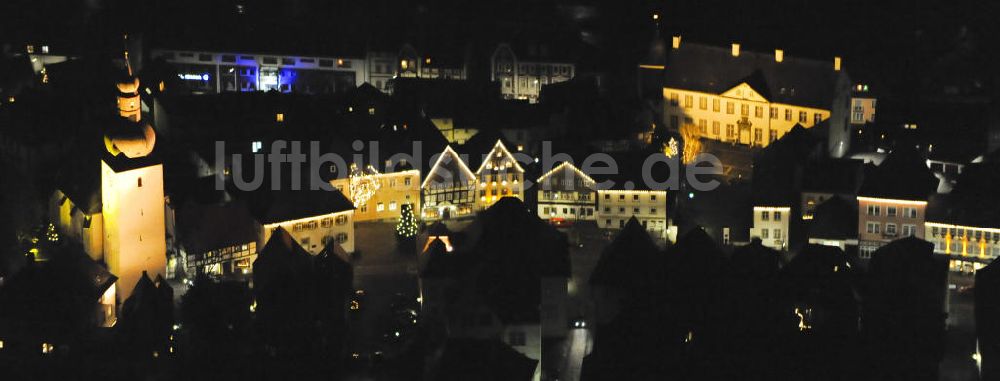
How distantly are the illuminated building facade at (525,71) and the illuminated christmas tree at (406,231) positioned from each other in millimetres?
15486

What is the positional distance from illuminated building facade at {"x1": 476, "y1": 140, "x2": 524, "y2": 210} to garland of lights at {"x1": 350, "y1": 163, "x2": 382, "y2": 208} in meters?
3.84

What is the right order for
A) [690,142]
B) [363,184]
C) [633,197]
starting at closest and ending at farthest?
[633,197] < [363,184] < [690,142]

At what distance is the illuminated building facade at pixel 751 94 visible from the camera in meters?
71.3

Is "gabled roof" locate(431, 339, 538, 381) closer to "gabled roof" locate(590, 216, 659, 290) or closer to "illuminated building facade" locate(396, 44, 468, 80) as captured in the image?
"gabled roof" locate(590, 216, 659, 290)

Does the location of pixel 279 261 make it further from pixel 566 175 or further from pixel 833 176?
pixel 833 176

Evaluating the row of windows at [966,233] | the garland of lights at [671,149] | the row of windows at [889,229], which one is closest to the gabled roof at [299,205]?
the garland of lights at [671,149]

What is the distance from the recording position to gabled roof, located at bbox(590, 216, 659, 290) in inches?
2205

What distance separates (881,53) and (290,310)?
37.2 meters

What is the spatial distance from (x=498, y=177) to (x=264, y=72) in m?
14.6

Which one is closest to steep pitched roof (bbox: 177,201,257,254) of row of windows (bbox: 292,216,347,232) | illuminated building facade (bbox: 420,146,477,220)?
row of windows (bbox: 292,216,347,232)

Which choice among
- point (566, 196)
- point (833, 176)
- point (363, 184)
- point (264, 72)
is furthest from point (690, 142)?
point (264, 72)

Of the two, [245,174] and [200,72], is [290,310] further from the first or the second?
[200,72]

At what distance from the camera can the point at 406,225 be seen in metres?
63.3

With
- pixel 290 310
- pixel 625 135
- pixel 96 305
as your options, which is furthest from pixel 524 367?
pixel 625 135
